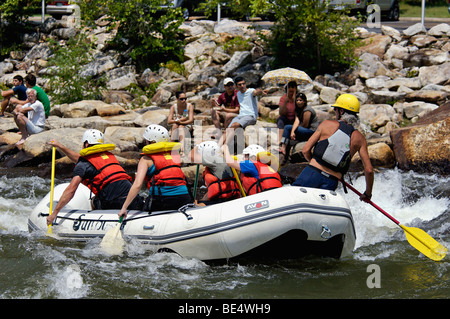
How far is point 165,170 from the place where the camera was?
22.1ft

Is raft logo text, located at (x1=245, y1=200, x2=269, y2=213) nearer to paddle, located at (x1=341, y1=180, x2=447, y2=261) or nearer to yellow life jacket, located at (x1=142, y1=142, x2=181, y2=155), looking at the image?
yellow life jacket, located at (x1=142, y1=142, x2=181, y2=155)

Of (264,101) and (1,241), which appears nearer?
(1,241)

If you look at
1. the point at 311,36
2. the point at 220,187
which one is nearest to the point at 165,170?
the point at 220,187

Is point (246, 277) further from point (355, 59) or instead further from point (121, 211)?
point (355, 59)

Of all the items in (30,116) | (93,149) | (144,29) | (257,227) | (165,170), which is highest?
(144,29)

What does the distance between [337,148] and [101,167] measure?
272 cm

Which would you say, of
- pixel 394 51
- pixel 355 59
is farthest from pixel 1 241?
pixel 394 51

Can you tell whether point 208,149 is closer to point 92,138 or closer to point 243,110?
point 92,138

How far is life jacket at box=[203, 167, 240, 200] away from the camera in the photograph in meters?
6.86

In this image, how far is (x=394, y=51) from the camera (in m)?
15.8

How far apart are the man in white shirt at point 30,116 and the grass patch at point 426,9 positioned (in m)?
16.2

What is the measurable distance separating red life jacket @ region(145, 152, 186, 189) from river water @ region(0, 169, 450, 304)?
73 centimetres

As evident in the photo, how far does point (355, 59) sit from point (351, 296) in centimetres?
1021

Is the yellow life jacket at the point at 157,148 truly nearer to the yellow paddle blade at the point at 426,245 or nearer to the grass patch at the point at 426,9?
the yellow paddle blade at the point at 426,245
